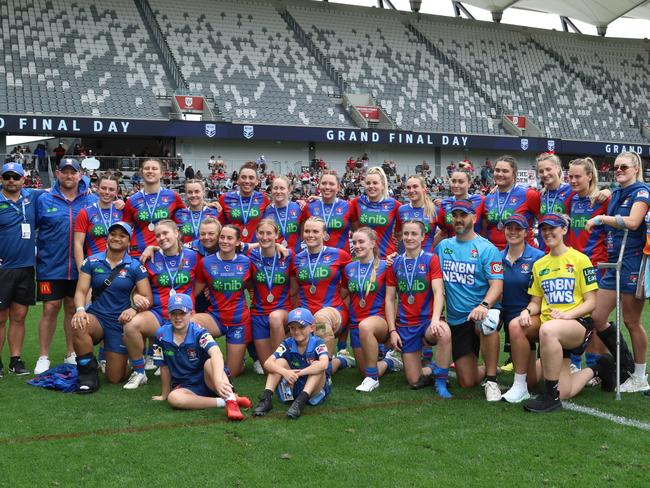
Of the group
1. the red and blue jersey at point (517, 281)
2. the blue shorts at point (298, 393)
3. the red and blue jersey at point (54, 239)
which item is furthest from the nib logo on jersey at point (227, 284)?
the red and blue jersey at point (517, 281)

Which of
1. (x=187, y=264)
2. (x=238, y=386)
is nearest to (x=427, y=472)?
(x=238, y=386)

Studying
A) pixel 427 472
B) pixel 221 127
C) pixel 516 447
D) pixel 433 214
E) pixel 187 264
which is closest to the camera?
pixel 427 472

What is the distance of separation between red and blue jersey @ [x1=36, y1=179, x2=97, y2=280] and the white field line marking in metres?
4.64

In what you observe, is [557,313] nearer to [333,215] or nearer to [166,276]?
[333,215]

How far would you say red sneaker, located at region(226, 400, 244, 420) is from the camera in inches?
193

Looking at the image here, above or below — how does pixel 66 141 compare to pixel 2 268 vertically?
above

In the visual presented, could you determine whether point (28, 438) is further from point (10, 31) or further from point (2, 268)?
point (10, 31)

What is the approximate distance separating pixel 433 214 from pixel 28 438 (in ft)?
13.8

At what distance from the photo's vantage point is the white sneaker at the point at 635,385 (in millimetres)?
5641

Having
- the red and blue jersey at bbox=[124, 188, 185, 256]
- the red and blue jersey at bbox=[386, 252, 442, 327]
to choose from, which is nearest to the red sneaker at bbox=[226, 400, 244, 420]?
the red and blue jersey at bbox=[386, 252, 442, 327]

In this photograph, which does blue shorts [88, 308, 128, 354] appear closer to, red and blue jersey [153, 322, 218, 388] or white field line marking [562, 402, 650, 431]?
red and blue jersey [153, 322, 218, 388]

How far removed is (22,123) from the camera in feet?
68.8

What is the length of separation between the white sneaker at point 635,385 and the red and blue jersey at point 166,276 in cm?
380

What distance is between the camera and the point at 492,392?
5.43 meters
